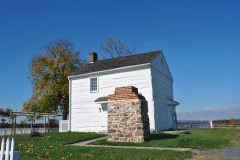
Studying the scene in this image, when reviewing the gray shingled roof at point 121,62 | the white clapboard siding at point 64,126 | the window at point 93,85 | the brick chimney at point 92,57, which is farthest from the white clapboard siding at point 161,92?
the white clapboard siding at point 64,126

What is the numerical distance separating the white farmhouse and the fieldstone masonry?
5722mm

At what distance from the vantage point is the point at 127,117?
424 inches

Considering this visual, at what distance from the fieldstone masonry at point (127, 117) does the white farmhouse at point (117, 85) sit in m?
5.72

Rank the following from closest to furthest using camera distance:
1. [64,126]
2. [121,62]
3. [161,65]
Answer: [121,62] → [161,65] → [64,126]

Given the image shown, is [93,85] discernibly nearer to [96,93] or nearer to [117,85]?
[96,93]

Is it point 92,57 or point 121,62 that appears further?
point 92,57

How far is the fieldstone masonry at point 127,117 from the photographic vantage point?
413 inches

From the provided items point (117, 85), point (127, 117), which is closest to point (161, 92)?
point (117, 85)

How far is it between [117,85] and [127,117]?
7.53m

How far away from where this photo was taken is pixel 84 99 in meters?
19.7

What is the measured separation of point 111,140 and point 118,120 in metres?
1.16

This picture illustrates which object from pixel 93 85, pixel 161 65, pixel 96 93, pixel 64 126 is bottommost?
pixel 64 126

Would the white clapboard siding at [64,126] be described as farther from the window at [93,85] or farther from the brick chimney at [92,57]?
the brick chimney at [92,57]

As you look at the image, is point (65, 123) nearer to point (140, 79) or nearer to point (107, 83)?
point (107, 83)
